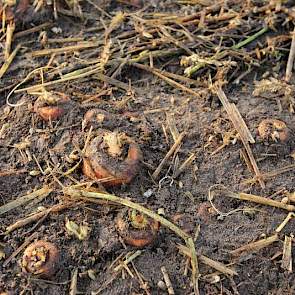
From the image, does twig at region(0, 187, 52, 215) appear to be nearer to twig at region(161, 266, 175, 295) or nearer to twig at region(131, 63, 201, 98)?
twig at region(161, 266, 175, 295)

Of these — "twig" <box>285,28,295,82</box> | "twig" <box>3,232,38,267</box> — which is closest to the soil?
"twig" <box>3,232,38,267</box>

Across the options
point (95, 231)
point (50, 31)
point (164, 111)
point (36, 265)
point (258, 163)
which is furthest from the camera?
point (50, 31)

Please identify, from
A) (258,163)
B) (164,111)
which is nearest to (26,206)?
(164,111)

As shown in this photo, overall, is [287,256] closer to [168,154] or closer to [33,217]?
[168,154]

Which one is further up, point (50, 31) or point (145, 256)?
point (50, 31)

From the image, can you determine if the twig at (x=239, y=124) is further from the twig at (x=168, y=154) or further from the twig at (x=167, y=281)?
the twig at (x=167, y=281)

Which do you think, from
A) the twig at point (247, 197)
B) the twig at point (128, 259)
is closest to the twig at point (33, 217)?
the twig at point (128, 259)

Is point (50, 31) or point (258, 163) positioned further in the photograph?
point (50, 31)

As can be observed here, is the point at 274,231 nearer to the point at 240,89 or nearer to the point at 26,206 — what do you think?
the point at 240,89

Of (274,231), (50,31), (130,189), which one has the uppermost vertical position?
(50,31)

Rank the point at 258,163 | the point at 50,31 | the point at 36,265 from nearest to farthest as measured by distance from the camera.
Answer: the point at 36,265 → the point at 258,163 → the point at 50,31
